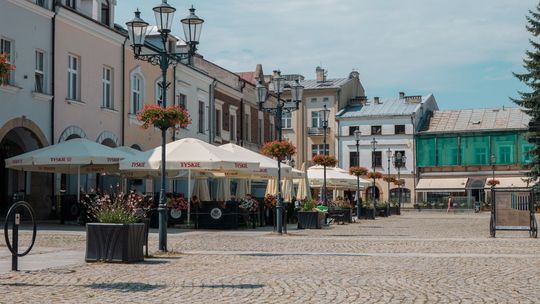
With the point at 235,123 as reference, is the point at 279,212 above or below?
below

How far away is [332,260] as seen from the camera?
44.0ft

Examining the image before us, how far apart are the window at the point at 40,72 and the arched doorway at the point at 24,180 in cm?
154

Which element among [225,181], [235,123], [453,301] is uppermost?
[235,123]

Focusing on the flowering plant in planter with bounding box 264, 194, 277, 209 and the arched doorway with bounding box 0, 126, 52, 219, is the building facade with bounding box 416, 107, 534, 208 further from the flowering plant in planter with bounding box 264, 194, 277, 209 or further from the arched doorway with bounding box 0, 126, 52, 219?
the arched doorway with bounding box 0, 126, 52, 219

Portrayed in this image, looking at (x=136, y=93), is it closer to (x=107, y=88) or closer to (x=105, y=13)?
(x=107, y=88)

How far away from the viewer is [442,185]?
69938 millimetres

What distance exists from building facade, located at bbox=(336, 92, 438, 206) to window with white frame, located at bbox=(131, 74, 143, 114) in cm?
3991

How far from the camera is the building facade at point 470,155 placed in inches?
2702

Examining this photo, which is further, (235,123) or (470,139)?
(470,139)

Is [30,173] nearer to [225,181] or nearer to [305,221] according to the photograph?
[225,181]

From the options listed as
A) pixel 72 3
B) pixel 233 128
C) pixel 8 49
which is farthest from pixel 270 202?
pixel 233 128

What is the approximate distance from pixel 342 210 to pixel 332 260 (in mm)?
17163

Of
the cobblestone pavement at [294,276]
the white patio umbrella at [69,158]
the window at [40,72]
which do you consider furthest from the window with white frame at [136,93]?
the cobblestone pavement at [294,276]

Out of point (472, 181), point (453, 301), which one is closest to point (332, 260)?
point (453, 301)
